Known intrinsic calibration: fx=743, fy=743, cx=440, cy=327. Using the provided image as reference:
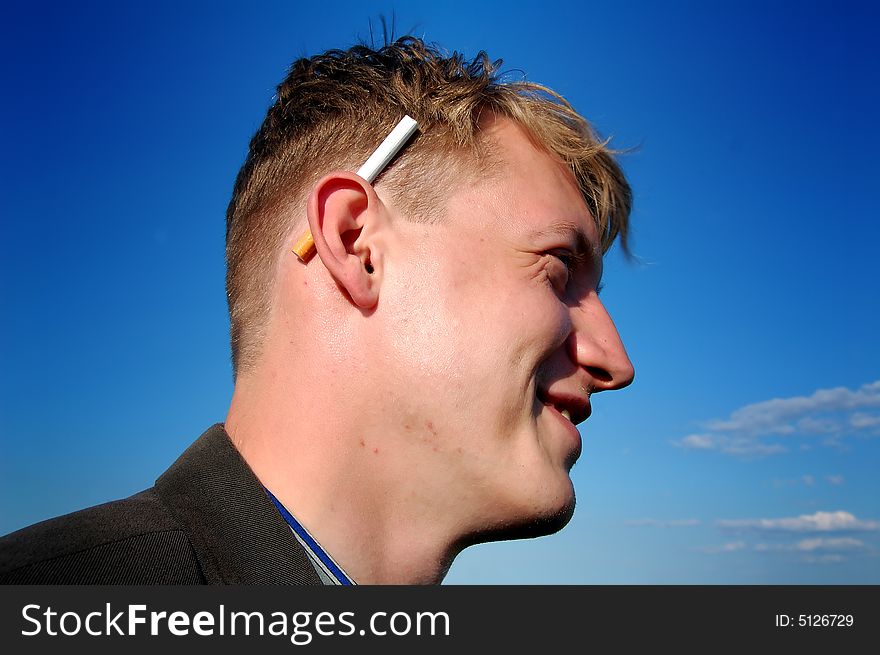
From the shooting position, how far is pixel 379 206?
9.37 ft

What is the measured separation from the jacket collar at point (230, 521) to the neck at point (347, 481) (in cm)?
15

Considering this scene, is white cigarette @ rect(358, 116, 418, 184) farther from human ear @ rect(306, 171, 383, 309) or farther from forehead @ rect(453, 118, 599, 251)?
forehead @ rect(453, 118, 599, 251)

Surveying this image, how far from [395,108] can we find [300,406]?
1.38 meters

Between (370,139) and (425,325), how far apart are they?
95cm

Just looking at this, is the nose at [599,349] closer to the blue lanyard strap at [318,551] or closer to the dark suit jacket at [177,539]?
the blue lanyard strap at [318,551]

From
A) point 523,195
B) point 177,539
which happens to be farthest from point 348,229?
point 177,539

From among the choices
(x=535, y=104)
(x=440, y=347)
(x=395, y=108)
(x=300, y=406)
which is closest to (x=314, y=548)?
(x=300, y=406)

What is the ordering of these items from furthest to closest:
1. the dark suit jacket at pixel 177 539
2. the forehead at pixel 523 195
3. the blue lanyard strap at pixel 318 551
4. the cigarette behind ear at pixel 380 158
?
1. the forehead at pixel 523 195
2. the cigarette behind ear at pixel 380 158
3. the blue lanyard strap at pixel 318 551
4. the dark suit jacket at pixel 177 539

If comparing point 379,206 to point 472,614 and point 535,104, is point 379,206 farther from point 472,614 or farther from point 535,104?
point 472,614

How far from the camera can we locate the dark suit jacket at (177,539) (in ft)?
6.76

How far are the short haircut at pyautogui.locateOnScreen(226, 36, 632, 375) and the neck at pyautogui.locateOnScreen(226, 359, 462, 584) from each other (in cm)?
37

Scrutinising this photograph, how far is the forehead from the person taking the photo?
2.93m

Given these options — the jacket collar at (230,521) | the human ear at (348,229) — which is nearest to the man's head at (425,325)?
the human ear at (348,229)

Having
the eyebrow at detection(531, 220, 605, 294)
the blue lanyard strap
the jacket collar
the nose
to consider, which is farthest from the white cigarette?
the blue lanyard strap
